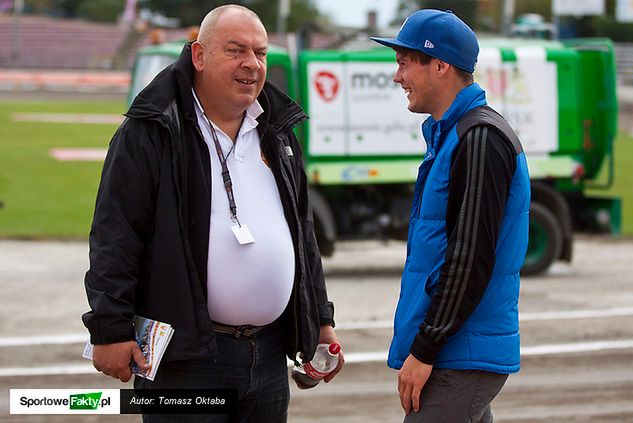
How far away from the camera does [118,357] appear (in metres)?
3.73

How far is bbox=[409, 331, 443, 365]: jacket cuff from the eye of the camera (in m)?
3.74

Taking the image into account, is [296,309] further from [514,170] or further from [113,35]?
[113,35]

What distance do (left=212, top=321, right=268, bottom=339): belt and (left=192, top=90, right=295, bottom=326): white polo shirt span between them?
25 millimetres

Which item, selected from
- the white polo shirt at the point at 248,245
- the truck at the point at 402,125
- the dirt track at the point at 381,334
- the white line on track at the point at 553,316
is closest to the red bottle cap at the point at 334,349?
the white polo shirt at the point at 248,245

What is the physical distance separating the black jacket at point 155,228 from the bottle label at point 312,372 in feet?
1.76

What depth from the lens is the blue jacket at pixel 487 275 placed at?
3.78 meters

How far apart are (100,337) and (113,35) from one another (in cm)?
7798

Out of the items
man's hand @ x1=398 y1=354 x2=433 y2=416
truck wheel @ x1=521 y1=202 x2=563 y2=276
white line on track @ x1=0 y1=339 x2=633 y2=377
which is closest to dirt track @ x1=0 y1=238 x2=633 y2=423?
white line on track @ x1=0 y1=339 x2=633 y2=377

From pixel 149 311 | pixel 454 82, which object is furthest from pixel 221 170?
pixel 454 82

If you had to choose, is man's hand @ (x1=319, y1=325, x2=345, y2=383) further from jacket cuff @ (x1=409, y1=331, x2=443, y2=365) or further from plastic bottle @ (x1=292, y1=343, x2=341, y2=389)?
jacket cuff @ (x1=409, y1=331, x2=443, y2=365)

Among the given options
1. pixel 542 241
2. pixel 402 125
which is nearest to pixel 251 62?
pixel 402 125

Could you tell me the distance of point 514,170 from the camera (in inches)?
149

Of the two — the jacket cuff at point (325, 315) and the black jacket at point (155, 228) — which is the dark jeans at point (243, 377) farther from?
the jacket cuff at point (325, 315)

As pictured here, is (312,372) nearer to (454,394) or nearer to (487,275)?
(454,394)
